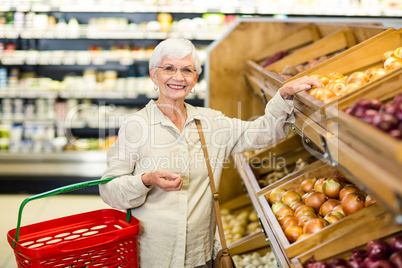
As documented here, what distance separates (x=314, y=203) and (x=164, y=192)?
2.11ft

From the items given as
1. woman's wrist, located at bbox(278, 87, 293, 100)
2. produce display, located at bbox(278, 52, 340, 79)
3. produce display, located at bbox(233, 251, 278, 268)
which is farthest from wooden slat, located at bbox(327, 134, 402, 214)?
produce display, located at bbox(233, 251, 278, 268)

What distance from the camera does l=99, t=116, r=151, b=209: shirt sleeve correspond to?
6.05ft

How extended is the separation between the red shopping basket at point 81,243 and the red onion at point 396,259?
969mm

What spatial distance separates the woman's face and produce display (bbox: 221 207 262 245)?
1.36m

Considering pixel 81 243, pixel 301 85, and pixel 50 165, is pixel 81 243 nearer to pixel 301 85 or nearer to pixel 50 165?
pixel 301 85

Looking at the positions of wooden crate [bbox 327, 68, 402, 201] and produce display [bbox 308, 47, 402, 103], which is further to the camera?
produce display [bbox 308, 47, 402, 103]

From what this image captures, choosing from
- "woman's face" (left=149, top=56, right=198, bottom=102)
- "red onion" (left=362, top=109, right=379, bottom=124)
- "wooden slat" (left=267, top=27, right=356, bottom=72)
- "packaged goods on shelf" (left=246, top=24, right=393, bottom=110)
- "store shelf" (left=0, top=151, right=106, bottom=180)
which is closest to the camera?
"red onion" (left=362, top=109, right=379, bottom=124)

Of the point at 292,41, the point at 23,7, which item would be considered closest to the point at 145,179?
the point at 292,41

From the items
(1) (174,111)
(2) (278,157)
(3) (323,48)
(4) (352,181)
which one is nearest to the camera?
(4) (352,181)

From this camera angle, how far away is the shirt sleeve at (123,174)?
184 cm

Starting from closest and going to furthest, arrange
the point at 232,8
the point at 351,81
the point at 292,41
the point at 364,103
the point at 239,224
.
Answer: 1. the point at 364,103
2. the point at 351,81
3. the point at 239,224
4. the point at 292,41
5. the point at 232,8

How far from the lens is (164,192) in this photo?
1.95 meters

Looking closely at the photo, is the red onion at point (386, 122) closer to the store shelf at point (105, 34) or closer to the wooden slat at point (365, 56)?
the wooden slat at point (365, 56)

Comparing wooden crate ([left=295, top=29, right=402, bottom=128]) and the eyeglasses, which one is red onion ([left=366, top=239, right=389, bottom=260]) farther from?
the eyeglasses
